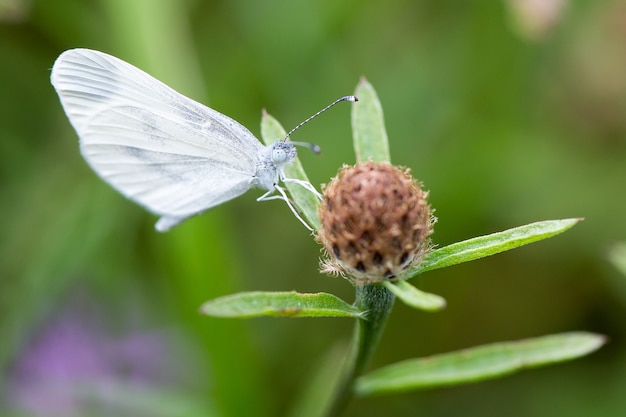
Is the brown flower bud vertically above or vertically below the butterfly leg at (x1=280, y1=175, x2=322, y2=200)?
below

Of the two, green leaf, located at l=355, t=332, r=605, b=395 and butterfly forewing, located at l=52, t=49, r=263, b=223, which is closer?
green leaf, located at l=355, t=332, r=605, b=395

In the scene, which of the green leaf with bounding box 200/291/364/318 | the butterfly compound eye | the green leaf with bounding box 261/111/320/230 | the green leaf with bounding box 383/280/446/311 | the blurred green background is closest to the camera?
the green leaf with bounding box 383/280/446/311

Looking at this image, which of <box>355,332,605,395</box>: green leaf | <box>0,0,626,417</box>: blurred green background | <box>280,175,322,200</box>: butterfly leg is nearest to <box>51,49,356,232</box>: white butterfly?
<box>280,175,322,200</box>: butterfly leg

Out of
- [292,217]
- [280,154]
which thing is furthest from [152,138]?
[292,217]

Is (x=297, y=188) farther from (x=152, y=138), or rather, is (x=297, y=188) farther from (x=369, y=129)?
(x=152, y=138)

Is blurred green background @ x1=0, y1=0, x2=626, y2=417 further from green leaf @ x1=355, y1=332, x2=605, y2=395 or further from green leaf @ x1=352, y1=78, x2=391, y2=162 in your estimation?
green leaf @ x1=352, y1=78, x2=391, y2=162

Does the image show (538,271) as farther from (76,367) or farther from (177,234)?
(76,367)

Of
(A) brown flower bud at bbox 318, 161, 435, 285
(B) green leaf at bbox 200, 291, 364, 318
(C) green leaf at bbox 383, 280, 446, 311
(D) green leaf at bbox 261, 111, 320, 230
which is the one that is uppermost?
(D) green leaf at bbox 261, 111, 320, 230

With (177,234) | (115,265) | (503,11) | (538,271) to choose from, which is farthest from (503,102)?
(115,265)
